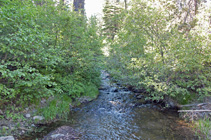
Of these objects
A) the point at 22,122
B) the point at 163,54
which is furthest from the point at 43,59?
the point at 163,54

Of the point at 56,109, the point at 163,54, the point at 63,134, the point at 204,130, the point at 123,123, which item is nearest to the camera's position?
the point at 63,134

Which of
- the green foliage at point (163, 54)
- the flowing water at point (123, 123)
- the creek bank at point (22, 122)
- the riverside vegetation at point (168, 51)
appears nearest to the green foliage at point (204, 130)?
the riverside vegetation at point (168, 51)

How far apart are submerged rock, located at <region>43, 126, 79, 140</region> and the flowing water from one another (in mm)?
254

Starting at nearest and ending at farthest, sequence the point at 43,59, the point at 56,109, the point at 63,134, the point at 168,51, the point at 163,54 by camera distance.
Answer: the point at 43,59
the point at 63,134
the point at 56,109
the point at 168,51
the point at 163,54

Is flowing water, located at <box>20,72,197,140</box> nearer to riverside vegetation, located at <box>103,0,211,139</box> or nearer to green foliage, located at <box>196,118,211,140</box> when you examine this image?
green foliage, located at <box>196,118,211,140</box>

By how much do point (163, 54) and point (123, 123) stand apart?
14.2ft

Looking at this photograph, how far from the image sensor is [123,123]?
6.67 m

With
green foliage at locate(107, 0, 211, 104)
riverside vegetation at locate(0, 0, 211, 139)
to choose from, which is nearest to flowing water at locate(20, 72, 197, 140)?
riverside vegetation at locate(0, 0, 211, 139)

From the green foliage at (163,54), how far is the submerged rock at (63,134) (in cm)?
413

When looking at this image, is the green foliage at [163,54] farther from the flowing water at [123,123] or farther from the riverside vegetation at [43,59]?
the riverside vegetation at [43,59]

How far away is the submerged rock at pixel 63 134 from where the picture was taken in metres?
5.03

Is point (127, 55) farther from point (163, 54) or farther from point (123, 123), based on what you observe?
point (123, 123)

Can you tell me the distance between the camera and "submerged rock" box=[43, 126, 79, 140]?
503cm

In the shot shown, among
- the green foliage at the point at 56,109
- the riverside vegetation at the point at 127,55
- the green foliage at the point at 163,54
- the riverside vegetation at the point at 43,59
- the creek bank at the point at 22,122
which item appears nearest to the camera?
the riverside vegetation at the point at 43,59
